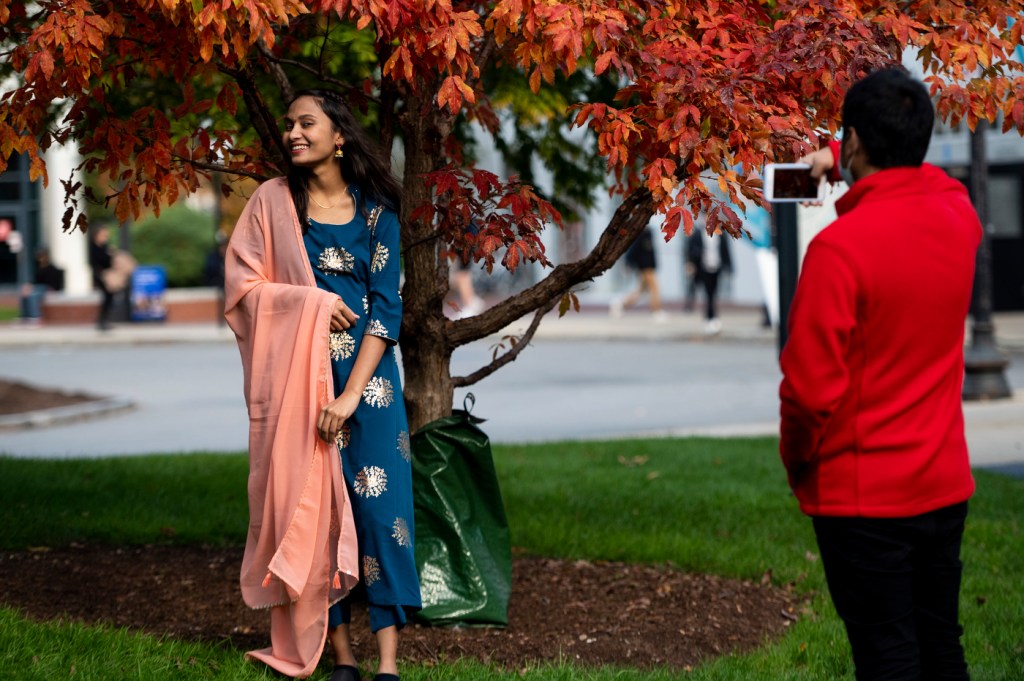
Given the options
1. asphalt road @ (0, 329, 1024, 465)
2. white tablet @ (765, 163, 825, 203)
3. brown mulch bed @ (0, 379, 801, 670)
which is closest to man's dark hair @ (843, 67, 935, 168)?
white tablet @ (765, 163, 825, 203)

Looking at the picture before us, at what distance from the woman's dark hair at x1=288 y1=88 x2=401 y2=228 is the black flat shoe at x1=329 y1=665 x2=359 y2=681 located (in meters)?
1.40

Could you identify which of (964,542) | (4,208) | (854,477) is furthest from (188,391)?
(4,208)

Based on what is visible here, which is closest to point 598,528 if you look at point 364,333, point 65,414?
point 364,333

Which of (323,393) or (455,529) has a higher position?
(323,393)

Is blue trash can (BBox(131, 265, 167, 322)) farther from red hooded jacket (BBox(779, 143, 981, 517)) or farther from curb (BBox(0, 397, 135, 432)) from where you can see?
red hooded jacket (BBox(779, 143, 981, 517))

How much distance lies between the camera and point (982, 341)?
13484 mm

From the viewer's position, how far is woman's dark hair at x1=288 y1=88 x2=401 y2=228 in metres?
4.38

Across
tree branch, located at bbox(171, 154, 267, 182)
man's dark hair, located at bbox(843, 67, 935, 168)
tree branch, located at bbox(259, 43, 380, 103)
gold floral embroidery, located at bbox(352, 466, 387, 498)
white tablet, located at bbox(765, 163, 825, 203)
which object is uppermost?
tree branch, located at bbox(259, 43, 380, 103)

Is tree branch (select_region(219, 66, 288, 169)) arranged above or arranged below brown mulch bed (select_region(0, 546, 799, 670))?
above

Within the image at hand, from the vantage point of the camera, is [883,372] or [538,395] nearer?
[883,372]

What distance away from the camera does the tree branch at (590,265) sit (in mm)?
5133

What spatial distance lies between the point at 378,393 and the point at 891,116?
193 centimetres

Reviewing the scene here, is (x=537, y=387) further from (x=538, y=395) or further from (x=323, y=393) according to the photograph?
(x=323, y=393)

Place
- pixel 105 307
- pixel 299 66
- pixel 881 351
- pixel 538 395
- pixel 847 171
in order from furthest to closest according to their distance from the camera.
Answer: pixel 105 307 → pixel 538 395 → pixel 299 66 → pixel 847 171 → pixel 881 351
